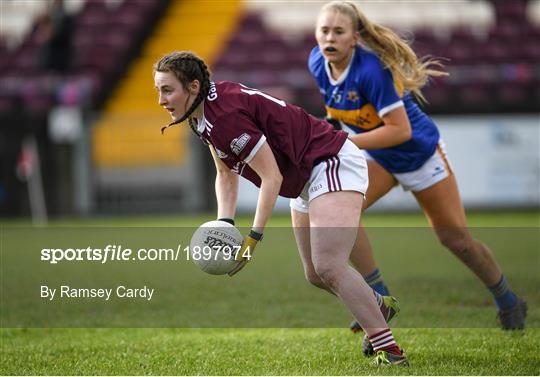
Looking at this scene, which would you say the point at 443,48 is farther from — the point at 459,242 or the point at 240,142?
the point at 240,142

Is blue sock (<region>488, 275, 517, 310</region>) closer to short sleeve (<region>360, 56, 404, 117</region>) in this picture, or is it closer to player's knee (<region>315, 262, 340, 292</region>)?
short sleeve (<region>360, 56, 404, 117</region>)

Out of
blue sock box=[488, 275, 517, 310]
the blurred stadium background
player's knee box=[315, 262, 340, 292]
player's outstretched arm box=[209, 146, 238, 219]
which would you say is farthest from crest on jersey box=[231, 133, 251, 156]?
the blurred stadium background

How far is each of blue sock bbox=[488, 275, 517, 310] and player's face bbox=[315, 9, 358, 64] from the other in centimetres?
178

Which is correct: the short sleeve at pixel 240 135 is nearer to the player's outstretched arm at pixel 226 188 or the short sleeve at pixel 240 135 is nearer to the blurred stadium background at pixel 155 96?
the player's outstretched arm at pixel 226 188

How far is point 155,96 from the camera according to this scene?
803 inches

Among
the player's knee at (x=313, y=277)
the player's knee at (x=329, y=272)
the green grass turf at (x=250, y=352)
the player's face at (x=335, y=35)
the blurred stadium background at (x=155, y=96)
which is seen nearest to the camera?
the player's knee at (x=329, y=272)

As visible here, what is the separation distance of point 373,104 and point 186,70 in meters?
1.58

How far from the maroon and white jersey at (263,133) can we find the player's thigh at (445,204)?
50.1 inches

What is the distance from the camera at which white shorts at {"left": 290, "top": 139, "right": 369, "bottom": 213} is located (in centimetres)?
466

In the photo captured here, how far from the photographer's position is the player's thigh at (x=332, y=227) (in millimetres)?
4582

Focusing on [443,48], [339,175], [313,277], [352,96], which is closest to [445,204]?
[352,96]

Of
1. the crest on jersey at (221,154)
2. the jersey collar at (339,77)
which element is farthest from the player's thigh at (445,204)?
the crest on jersey at (221,154)

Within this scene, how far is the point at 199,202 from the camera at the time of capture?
1702cm

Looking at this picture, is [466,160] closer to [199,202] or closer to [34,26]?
[199,202]
